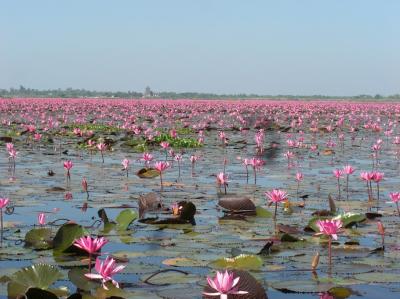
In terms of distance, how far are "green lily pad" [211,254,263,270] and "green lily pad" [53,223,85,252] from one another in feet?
2.71

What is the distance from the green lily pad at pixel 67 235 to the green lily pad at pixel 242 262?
83 cm

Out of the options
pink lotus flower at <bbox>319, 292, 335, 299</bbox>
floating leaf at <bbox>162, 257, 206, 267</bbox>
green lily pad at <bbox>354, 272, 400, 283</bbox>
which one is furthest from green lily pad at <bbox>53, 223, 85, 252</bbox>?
green lily pad at <bbox>354, 272, 400, 283</bbox>

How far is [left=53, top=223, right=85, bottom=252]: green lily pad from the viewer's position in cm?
363

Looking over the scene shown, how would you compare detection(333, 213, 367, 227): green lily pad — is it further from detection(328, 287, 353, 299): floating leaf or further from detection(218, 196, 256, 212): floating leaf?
detection(328, 287, 353, 299): floating leaf

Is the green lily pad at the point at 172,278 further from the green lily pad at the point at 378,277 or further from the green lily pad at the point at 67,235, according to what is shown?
the green lily pad at the point at 378,277

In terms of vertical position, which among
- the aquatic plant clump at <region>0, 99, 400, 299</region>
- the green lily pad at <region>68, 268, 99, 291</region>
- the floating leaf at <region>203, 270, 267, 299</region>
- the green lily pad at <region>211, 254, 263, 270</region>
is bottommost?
the aquatic plant clump at <region>0, 99, 400, 299</region>

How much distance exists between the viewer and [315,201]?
5.90 meters

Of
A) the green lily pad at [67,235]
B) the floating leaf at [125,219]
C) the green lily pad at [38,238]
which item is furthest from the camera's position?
the floating leaf at [125,219]

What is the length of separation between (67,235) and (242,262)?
3.41ft

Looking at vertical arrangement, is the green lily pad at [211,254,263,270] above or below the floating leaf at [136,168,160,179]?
above

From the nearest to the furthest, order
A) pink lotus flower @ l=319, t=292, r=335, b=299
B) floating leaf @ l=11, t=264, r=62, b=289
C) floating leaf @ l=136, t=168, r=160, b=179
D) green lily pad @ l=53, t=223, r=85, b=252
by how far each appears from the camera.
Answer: floating leaf @ l=11, t=264, r=62, b=289
pink lotus flower @ l=319, t=292, r=335, b=299
green lily pad @ l=53, t=223, r=85, b=252
floating leaf @ l=136, t=168, r=160, b=179

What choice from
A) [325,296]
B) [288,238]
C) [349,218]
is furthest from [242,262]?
[349,218]

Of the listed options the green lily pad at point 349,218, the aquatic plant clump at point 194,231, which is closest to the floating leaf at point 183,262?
the aquatic plant clump at point 194,231

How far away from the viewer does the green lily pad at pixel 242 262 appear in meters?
3.29
